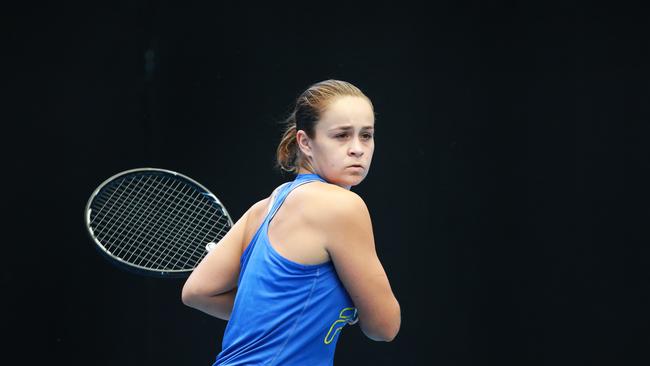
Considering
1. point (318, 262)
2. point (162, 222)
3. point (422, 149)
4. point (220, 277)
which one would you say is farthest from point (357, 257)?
point (422, 149)

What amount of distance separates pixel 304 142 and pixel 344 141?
0.12 m

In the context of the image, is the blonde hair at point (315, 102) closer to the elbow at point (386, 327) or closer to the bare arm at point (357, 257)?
the bare arm at point (357, 257)

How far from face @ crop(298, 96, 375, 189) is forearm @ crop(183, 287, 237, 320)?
0.41 meters

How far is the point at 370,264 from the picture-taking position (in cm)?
165

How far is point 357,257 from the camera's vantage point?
164cm

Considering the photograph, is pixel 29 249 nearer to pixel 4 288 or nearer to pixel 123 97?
pixel 4 288

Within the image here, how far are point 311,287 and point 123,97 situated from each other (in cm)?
201

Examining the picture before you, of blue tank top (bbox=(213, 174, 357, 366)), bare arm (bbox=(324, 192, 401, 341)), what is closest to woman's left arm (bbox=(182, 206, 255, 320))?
blue tank top (bbox=(213, 174, 357, 366))

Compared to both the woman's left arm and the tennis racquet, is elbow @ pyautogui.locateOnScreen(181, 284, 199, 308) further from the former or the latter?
the tennis racquet

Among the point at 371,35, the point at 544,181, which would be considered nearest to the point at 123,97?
the point at 371,35

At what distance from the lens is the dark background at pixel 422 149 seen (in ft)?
11.1

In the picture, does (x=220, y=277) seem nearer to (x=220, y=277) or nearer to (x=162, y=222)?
(x=220, y=277)

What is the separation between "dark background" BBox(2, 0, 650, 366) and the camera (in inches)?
133

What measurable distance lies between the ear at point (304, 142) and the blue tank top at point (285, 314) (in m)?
0.22
